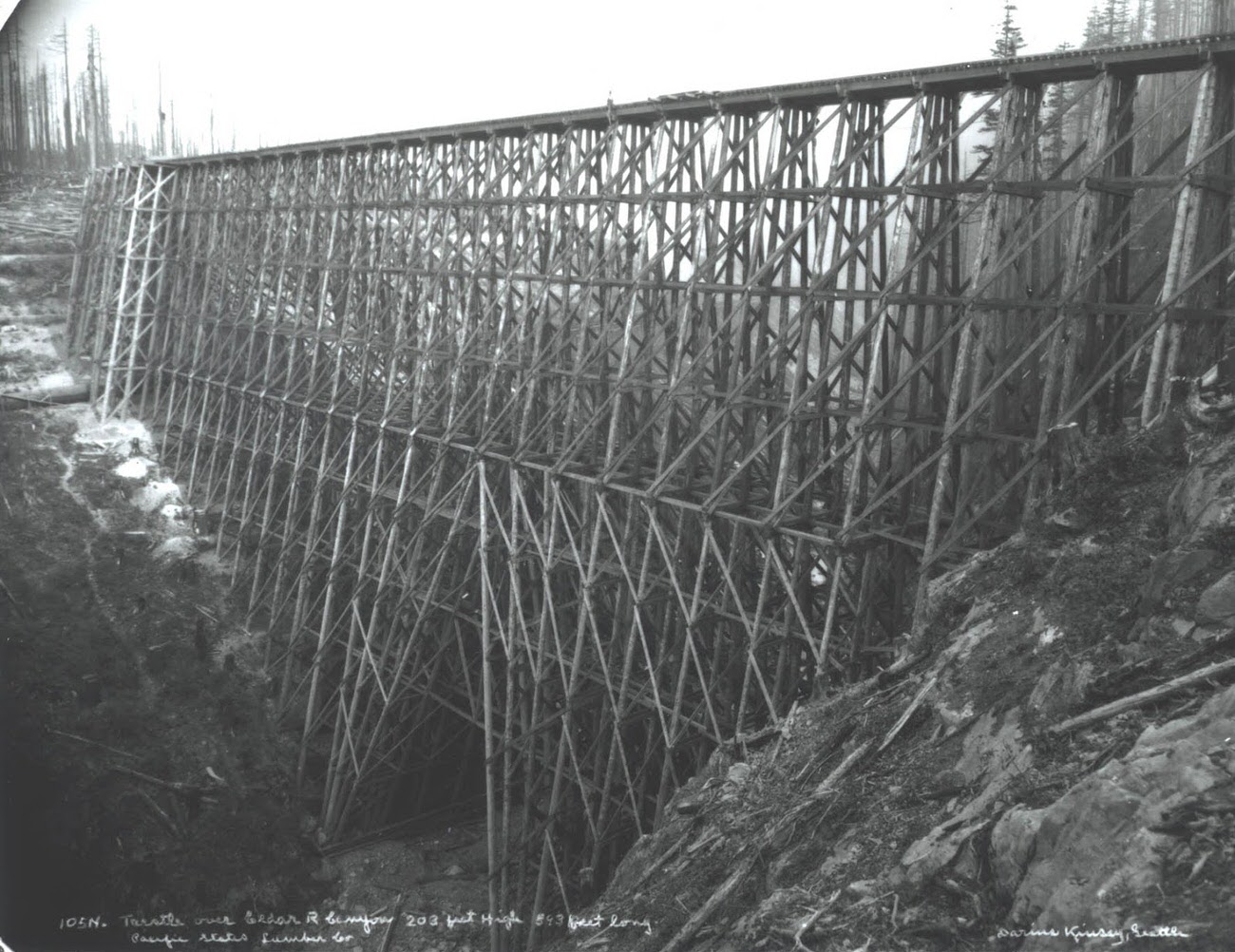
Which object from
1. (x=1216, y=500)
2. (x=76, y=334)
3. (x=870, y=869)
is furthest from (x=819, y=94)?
(x=76, y=334)

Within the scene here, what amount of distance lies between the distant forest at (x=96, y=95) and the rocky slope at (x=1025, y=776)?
4762 millimetres

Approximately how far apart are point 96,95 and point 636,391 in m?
9.99

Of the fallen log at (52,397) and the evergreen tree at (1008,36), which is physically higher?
the evergreen tree at (1008,36)

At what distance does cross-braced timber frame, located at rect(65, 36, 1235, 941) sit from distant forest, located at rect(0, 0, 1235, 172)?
882 mm

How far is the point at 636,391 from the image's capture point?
1198cm

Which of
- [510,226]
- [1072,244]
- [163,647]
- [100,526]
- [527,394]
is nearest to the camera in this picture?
[1072,244]

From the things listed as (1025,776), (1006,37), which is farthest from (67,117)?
(1025,776)

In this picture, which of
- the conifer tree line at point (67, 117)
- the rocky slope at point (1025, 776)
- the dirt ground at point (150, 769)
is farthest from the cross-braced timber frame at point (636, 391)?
the conifer tree line at point (67, 117)

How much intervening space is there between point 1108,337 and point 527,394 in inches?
222

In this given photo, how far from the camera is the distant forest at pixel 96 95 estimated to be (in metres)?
11.6

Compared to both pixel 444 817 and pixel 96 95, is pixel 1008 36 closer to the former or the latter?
pixel 444 817

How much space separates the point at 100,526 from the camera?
16234 millimetres

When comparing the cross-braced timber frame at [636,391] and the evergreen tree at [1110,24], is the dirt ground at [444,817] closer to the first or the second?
the cross-braced timber frame at [636,391]

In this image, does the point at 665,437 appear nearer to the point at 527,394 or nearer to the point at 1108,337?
the point at 527,394
